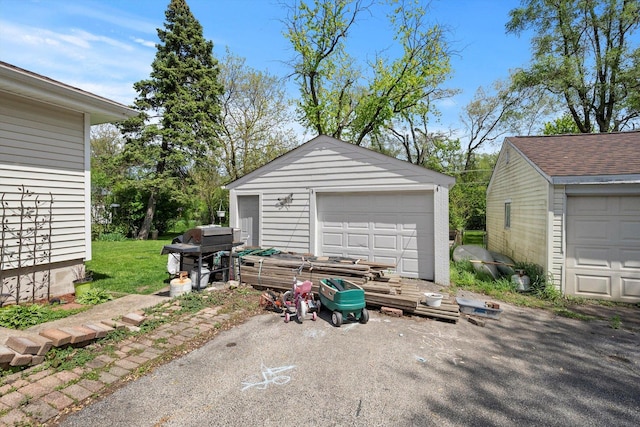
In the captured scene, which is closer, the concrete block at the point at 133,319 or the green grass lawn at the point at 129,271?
the concrete block at the point at 133,319

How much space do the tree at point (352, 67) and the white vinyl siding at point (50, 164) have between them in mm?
11613

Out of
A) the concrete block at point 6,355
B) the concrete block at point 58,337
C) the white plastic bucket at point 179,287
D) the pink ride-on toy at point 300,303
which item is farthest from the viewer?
the white plastic bucket at point 179,287

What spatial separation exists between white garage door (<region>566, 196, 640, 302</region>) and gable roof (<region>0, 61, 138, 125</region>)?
32.2ft

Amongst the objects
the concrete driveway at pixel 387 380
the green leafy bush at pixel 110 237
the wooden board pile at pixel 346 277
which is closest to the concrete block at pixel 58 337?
the concrete driveway at pixel 387 380

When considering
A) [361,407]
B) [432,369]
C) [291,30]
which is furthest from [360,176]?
[291,30]

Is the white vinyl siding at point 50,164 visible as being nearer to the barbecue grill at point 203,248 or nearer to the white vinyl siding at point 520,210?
the barbecue grill at point 203,248

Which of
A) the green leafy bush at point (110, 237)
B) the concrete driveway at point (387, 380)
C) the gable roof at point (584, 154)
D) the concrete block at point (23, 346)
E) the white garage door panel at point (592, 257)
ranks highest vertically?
the gable roof at point (584, 154)

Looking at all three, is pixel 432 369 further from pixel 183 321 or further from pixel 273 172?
pixel 273 172

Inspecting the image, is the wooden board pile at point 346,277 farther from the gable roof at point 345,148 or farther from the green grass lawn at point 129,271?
the gable roof at point 345,148

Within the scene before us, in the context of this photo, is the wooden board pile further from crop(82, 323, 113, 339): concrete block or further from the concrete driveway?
crop(82, 323, 113, 339): concrete block

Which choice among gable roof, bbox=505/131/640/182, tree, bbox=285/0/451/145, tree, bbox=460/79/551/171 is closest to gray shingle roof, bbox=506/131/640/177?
gable roof, bbox=505/131/640/182

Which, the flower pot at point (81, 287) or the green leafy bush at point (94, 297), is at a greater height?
the flower pot at point (81, 287)

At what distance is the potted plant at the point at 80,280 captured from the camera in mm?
5703

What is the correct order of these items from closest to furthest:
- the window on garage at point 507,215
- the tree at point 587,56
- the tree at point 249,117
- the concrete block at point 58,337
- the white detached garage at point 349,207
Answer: the concrete block at point 58,337
the white detached garage at point 349,207
the window on garage at point 507,215
the tree at point 587,56
the tree at point 249,117
